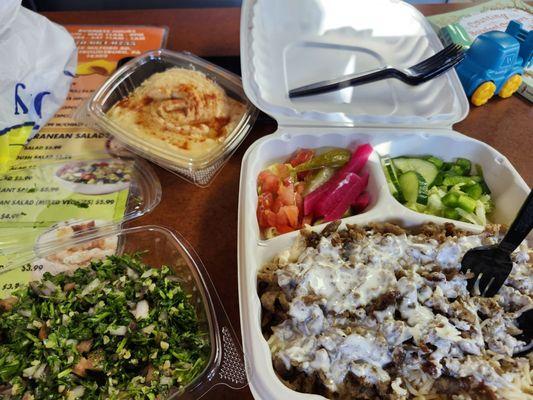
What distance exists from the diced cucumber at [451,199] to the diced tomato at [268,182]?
2.26 feet

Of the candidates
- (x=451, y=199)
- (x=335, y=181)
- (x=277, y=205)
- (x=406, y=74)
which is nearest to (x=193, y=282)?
(x=277, y=205)

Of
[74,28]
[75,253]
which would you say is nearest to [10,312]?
[75,253]

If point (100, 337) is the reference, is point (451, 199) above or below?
above

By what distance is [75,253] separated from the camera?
148 centimetres

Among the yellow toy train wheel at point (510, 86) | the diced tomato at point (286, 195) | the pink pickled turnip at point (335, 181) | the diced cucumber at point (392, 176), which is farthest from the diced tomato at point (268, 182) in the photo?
the yellow toy train wheel at point (510, 86)

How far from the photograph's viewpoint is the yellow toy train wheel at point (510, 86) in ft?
7.12

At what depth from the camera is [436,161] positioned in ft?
5.93

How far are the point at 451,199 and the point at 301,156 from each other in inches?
25.2

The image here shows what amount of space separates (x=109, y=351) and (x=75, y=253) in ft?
1.44

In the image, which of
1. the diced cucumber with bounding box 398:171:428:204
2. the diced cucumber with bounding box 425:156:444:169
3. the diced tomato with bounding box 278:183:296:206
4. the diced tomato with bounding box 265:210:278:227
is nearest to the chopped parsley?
the diced tomato with bounding box 265:210:278:227

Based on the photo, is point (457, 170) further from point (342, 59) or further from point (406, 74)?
point (342, 59)

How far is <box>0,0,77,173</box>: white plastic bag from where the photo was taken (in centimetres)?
177

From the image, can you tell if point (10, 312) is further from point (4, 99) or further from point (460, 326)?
point (460, 326)

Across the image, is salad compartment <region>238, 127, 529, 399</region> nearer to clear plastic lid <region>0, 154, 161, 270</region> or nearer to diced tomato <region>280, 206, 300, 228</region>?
diced tomato <region>280, 206, 300, 228</region>
